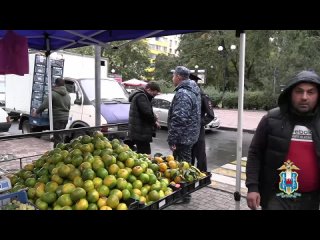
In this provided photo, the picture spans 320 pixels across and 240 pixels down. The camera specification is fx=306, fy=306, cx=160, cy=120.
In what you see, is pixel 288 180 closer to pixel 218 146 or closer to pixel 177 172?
pixel 177 172

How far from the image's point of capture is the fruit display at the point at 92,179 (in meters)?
2.84

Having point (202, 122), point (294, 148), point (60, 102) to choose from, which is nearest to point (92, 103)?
point (60, 102)

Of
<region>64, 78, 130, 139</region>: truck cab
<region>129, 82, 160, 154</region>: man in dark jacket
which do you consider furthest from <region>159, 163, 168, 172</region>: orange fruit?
<region>64, 78, 130, 139</region>: truck cab

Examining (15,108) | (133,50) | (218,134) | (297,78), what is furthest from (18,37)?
(133,50)

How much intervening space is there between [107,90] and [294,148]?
23.2ft

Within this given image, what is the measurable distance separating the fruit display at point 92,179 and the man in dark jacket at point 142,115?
146 cm

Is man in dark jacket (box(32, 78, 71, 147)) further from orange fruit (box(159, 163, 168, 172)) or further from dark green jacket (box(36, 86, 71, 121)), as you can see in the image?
orange fruit (box(159, 163, 168, 172))

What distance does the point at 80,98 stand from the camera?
28.6 feet

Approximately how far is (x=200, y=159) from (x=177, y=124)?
1.28 m

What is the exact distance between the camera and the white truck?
8.17m

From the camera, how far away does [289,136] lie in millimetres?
2586

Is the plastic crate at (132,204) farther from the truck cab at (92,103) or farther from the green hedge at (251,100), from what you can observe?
the green hedge at (251,100)

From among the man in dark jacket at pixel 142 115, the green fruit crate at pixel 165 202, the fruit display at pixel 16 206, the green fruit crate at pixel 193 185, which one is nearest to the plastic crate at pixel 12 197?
the fruit display at pixel 16 206
